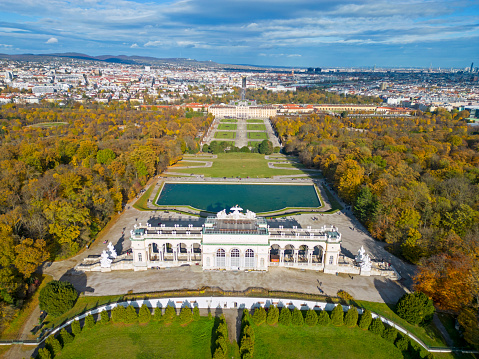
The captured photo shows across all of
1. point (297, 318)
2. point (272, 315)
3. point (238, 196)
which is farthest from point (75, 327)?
point (238, 196)

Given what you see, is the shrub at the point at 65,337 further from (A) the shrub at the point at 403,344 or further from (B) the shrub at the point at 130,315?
(A) the shrub at the point at 403,344

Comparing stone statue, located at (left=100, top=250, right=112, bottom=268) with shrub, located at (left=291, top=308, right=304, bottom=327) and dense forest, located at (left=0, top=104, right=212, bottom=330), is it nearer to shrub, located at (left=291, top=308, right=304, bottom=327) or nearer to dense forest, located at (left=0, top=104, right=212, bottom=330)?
dense forest, located at (left=0, top=104, right=212, bottom=330)

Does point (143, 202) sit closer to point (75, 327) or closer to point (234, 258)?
point (234, 258)

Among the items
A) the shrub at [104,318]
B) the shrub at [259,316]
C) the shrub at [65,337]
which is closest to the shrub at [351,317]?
the shrub at [259,316]

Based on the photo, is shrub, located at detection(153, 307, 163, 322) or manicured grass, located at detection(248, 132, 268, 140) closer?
shrub, located at detection(153, 307, 163, 322)

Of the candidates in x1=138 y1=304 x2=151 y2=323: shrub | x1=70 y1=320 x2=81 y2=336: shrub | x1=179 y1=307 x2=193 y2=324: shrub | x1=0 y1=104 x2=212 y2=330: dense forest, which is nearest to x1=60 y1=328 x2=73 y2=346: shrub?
x1=70 y1=320 x2=81 y2=336: shrub
